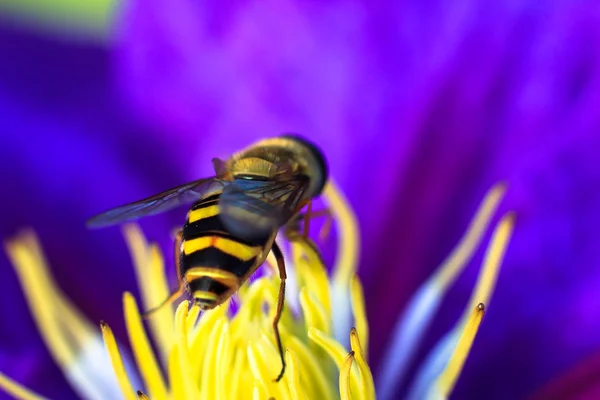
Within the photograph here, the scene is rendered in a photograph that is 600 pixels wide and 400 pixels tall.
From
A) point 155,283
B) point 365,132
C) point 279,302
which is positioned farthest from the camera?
point 365,132

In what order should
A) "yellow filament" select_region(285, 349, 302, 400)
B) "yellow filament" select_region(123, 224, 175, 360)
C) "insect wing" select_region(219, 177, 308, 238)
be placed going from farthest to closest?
1. "yellow filament" select_region(123, 224, 175, 360)
2. "yellow filament" select_region(285, 349, 302, 400)
3. "insect wing" select_region(219, 177, 308, 238)

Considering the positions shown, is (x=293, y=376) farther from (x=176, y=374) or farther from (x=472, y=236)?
(x=472, y=236)

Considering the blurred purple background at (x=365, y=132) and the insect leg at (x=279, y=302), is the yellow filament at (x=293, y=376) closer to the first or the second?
the insect leg at (x=279, y=302)

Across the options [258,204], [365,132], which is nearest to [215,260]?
[258,204]

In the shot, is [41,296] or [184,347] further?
[41,296]

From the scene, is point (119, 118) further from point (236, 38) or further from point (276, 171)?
point (276, 171)

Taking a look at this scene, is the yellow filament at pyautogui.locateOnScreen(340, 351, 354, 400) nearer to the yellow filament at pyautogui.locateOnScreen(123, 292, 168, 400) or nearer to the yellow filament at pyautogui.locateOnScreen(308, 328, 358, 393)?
the yellow filament at pyautogui.locateOnScreen(308, 328, 358, 393)

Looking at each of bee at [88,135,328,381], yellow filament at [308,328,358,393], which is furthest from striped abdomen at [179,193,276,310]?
yellow filament at [308,328,358,393]
